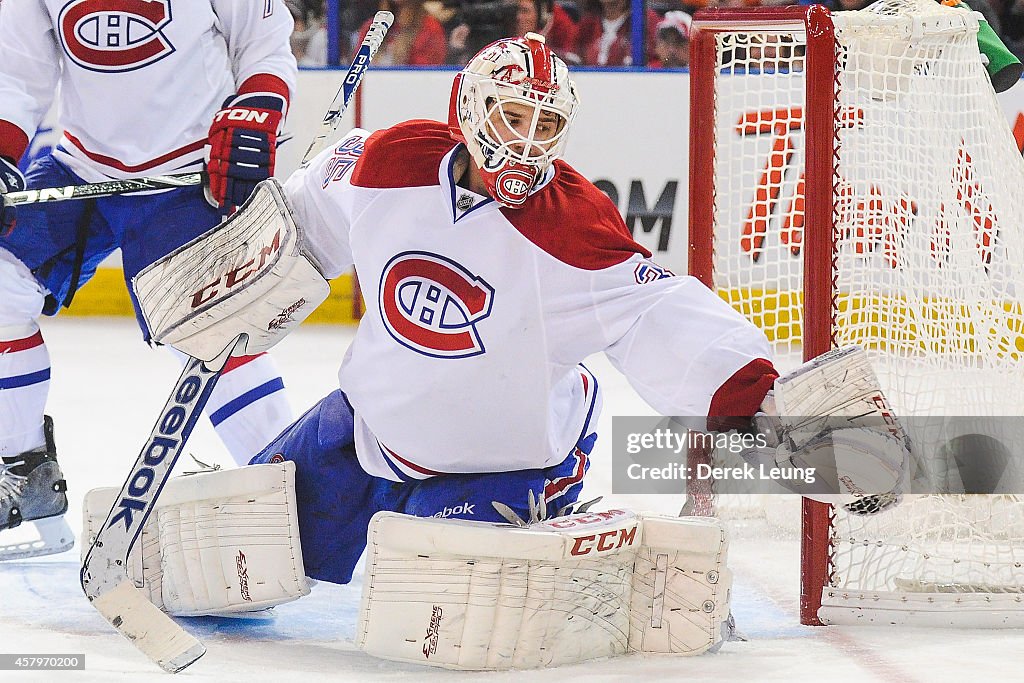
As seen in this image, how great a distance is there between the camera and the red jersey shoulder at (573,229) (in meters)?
2.05

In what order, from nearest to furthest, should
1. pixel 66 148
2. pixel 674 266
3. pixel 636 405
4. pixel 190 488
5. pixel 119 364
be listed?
pixel 190 488
pixel 66 148
pixel 636 405
pixel 119 364
pixel 674 266

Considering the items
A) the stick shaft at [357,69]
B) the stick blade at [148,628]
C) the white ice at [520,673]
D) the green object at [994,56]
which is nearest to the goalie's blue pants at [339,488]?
the white ice at [520,673]

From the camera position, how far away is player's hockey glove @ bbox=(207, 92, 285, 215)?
2785 millimetres

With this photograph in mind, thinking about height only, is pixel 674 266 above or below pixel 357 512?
above

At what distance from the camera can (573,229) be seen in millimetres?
2074

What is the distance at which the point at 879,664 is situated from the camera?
6.89 ft

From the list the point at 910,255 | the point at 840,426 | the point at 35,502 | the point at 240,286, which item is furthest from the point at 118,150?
the point at 840,426

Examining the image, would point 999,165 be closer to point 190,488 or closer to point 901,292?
point 901,292

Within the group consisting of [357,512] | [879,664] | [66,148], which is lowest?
[879,664]

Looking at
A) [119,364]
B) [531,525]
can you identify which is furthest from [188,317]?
[119,364]

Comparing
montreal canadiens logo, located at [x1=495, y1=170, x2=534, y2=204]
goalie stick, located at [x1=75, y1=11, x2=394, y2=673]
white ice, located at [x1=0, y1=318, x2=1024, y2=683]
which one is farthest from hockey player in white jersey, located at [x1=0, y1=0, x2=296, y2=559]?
montreal canadiens logo, located at [x1=495, y1=170, x2=534, y2=204]

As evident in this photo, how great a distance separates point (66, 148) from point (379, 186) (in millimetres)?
1170

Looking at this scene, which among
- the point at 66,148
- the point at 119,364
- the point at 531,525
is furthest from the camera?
the point at 119,364

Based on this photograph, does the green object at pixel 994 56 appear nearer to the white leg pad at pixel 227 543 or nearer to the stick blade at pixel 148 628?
the white leg pad at pixel 227 543
